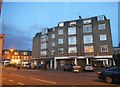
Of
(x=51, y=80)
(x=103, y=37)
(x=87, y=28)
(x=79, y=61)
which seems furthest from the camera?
(x=87, y=28)

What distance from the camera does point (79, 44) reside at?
49.8 meters

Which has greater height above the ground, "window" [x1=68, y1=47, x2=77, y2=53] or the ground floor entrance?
"window" [x1=68, y1=47, x2=77, y2=53]

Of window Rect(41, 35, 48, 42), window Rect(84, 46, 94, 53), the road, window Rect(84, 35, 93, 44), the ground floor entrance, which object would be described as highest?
window Rect(41, 35, 48, 42)

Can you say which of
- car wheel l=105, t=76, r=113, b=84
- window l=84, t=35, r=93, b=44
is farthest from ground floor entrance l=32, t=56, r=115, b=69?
car wheel l=105, t=76, r=113, b=84

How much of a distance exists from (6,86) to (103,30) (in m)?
38.6

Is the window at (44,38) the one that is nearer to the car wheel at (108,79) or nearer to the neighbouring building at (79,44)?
the neighbouring building at (79,44)

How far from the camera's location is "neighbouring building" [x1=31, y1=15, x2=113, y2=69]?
46.1 meters

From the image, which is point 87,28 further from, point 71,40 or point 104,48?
point 104,48

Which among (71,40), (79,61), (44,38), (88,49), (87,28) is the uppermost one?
(87,28)

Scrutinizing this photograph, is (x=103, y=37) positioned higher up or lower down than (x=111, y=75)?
higher up

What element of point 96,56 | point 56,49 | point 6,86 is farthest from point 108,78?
point 56,49

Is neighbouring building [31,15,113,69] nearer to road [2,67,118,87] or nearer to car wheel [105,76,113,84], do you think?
road [2,67,118,87]

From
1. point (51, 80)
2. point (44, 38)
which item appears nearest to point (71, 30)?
point (44, 38)

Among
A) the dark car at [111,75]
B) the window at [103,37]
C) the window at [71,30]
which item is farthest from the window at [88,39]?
the dark car at [111,75]
